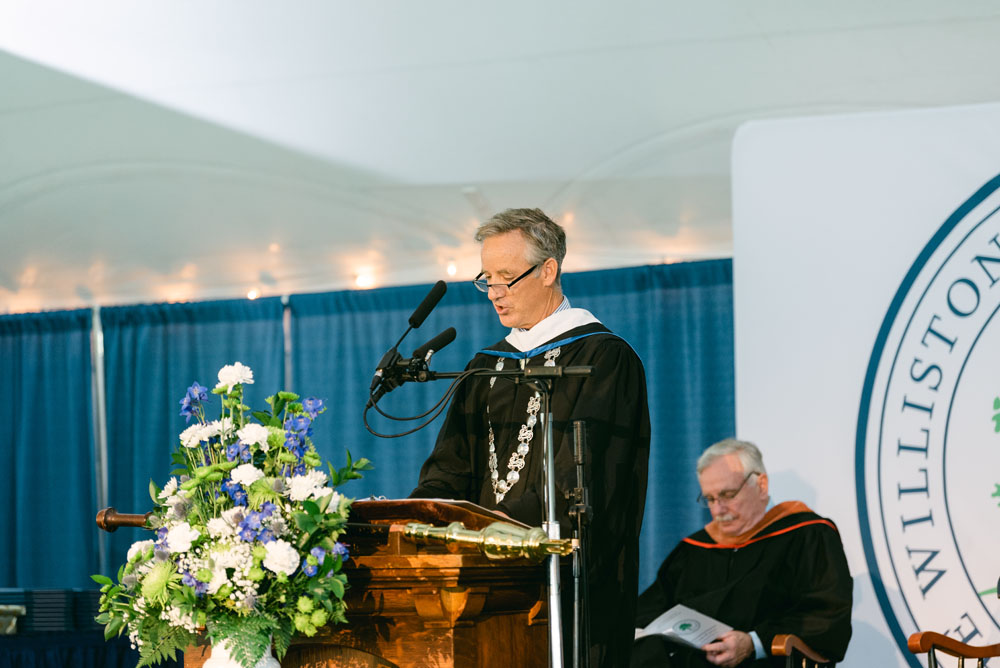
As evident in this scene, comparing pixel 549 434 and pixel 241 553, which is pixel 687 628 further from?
pixel 241 553

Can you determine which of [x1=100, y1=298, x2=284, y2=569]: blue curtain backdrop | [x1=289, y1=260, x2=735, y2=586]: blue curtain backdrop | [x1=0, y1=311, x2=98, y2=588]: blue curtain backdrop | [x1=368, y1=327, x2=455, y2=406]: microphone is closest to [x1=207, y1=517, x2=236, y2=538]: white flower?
[x1=368, y1=327, x2=455, y2=406]: microphone

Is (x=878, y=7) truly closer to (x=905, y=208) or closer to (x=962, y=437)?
(x=905, y=208)

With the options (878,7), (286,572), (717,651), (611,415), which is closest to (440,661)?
(286,572)

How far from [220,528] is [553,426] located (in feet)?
2.93

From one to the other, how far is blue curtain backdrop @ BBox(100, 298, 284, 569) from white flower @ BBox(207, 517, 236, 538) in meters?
5.14

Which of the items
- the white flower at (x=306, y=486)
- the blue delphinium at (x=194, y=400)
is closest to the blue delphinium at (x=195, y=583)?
the white flower at (x=306, y=486)

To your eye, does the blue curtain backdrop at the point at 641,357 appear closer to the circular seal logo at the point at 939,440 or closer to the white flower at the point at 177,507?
the circular seal logo at the point at 939,440

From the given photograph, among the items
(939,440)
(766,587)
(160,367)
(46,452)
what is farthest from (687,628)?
(46,452)

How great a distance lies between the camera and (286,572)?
1.98m

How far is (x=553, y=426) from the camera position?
265cm

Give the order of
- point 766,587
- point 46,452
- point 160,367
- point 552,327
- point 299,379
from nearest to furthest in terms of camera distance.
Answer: point 552,327 → point 766,587 → point 299,379 → point 160,367 → point 46,452

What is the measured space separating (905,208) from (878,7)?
2.96 ft

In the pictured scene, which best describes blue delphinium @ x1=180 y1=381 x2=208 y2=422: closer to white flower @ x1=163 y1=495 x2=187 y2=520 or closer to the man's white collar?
white flower @ x1=163 y1=495 x2=187 y2=520

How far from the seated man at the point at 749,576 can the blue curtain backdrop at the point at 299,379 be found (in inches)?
58.4
